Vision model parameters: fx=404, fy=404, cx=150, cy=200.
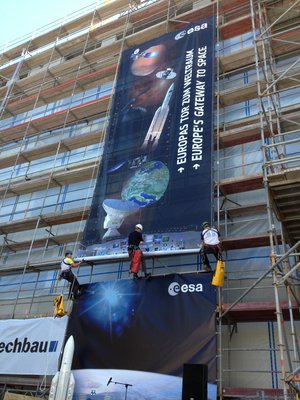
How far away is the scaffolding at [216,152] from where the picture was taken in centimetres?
739

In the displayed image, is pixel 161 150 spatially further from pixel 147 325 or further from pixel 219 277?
pixel 147 325

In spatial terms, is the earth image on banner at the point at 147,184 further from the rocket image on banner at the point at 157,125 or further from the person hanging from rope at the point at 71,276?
the person hanging from rope at the point at 71,276

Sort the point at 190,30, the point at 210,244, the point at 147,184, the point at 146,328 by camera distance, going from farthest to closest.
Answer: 1. the point at 190,30
2. the point at 147,184
3. the point at 146,328
4. the point at 210,244

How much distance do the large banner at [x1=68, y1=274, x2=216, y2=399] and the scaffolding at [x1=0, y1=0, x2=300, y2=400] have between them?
0.37 meters

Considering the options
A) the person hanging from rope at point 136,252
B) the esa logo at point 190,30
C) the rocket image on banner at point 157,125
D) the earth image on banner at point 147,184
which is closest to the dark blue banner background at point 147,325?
the person hanging from rope at point 136,252

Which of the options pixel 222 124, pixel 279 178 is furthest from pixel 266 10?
pixel 279 178

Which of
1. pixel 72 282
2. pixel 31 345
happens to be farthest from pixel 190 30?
pixel 31 345

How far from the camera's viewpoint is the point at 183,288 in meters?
7.89

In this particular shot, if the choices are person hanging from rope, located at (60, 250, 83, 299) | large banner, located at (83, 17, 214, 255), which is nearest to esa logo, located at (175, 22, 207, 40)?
large banner, located at (83, 17, 214, 255)

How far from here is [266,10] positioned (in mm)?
11445

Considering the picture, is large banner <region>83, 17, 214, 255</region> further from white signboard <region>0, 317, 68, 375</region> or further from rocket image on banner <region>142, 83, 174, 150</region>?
white signboard <region>0, 317, 68, 375</region>

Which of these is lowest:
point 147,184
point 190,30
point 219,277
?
point 219,277

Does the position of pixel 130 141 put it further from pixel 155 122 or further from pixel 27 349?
pixel 27 349

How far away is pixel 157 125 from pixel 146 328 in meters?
5.22
